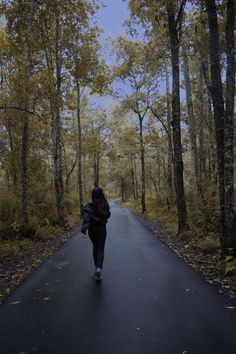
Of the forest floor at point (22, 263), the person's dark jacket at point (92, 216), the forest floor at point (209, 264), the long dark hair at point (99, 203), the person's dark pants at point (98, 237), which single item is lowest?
the forest floor at point (22, 263)

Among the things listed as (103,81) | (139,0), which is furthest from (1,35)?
(139,0)

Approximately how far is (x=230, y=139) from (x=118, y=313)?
4812 millimetres

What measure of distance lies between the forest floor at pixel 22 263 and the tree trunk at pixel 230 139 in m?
5.01

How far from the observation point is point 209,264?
7.71m

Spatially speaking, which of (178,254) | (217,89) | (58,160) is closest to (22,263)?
(178,254)

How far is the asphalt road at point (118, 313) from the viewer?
3.80m

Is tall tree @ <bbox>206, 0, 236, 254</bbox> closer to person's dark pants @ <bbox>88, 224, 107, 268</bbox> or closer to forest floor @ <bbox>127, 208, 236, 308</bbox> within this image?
forest floor @ <bbox>127, 208, 236, 308</bbox>

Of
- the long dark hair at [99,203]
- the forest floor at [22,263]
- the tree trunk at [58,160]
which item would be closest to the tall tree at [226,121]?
the long dark hair at [99,203]

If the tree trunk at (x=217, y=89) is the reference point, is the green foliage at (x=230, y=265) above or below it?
below

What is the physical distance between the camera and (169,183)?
2441 cm

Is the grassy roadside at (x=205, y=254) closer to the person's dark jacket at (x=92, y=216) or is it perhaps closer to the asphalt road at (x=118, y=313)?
the asphalt road at (x=118, y=313)

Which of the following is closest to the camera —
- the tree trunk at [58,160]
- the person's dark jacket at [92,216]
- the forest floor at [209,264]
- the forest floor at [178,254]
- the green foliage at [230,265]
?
the forest floor at [209,264]

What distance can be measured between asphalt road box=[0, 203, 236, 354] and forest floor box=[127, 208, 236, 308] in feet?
0.70

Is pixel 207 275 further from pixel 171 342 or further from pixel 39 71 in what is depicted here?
pixel 39 71
